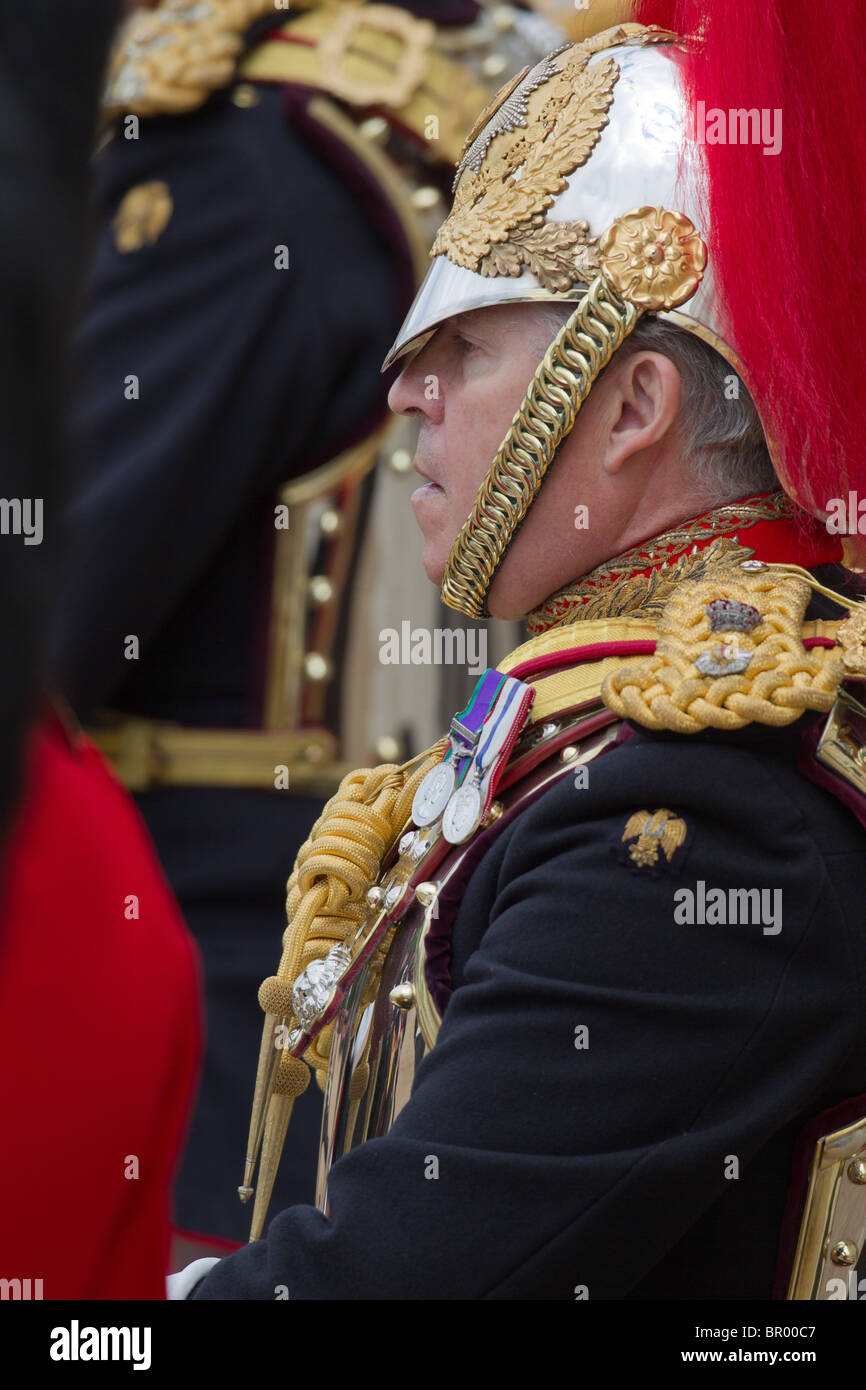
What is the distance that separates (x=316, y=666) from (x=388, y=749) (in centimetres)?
18

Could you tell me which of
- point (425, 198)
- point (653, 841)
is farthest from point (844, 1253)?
point (425, 198)

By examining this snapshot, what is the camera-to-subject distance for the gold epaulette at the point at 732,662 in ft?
4.72

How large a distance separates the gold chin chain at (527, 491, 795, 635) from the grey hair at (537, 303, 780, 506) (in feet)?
0.06

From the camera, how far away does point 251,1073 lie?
2979 millimetres

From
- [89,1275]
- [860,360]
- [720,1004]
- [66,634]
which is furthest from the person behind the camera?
[66,634]

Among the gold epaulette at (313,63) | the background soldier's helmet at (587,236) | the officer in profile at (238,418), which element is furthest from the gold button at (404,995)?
the gold epaulette at (313,63)

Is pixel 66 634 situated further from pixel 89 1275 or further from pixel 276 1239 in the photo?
pixel 89 1275

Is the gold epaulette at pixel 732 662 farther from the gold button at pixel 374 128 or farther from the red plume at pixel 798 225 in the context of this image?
the gold button at pixel 374 128

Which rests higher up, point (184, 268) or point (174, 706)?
point (184, 268)

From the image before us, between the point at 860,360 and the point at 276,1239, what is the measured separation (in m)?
0.83

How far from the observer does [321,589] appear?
3.15 meters

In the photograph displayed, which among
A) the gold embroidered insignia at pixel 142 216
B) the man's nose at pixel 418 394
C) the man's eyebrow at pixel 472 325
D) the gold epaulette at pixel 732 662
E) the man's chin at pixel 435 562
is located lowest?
the gold epaulette at pixel 732 662

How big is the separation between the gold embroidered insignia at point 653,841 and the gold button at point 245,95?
1978mm
